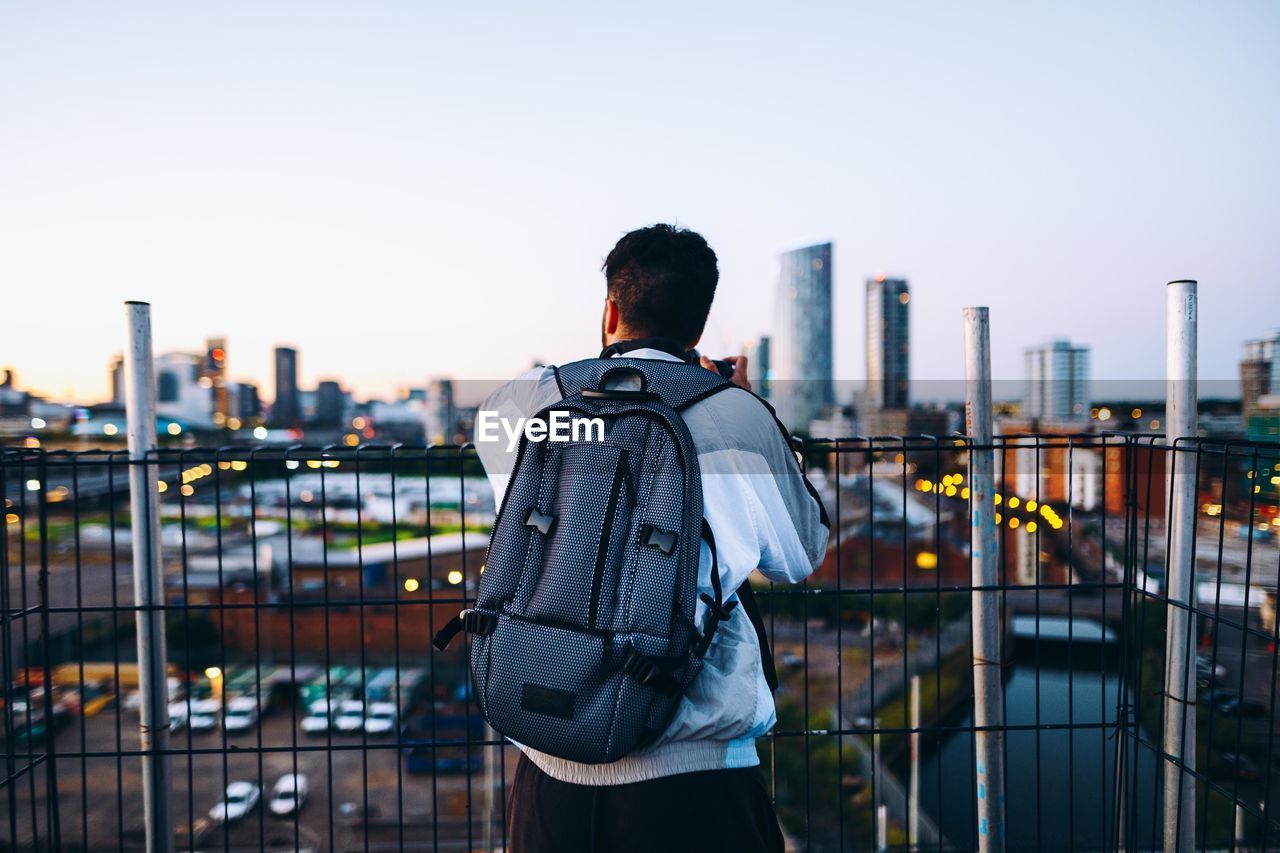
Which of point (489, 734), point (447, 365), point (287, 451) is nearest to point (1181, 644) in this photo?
point (489, 734)

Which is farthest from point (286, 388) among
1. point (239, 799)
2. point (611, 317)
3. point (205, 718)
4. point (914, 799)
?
point (611, 317)

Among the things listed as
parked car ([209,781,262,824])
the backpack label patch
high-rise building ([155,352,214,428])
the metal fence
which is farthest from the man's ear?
high-rise building ([155,352,214,428])

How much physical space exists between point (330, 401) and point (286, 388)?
6.76 ft

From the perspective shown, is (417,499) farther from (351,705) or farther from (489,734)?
(489,734)

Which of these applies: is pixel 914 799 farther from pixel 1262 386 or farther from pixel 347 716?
pixel 347 716

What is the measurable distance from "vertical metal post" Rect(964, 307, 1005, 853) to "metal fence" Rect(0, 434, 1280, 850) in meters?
0.05

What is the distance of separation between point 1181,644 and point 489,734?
→ 243 cm

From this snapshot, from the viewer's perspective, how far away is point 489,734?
10.6 feet

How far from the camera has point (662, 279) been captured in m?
1.54

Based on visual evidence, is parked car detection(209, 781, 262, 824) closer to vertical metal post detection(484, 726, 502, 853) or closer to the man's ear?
vertical metal post detection(484, 726, 502, 853)

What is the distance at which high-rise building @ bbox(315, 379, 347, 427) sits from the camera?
38.2 m

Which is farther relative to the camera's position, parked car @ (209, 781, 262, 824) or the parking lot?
the parking lot

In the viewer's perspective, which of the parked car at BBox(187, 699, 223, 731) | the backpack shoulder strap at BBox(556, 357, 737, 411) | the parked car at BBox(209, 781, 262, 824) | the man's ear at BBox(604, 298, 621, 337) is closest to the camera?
the backpack shoulder strap at BBox(556, 357, 737, 411)

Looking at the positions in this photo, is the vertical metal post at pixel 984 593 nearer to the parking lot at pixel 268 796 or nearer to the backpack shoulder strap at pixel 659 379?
the backpack shoulder strap at pixel 659 379
